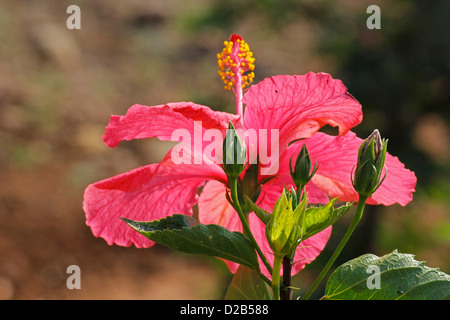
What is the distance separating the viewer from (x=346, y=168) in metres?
0.72

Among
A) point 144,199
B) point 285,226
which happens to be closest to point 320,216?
point 285,226

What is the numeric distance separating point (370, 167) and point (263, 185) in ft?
0.48

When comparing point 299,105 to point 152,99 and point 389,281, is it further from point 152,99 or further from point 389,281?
point 152,99

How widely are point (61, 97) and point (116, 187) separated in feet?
14.0

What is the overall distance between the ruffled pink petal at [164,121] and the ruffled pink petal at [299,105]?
1.3 inches

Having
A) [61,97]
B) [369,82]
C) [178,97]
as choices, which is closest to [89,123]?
[61,97]

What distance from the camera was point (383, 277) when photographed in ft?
1.83

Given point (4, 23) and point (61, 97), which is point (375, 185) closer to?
point (61, 97)

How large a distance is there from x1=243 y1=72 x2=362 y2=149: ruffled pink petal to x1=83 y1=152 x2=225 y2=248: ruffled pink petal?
89 mm

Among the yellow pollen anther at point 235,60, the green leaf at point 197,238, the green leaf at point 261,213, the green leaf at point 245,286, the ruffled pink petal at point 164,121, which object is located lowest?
the green leaf at point 245,286

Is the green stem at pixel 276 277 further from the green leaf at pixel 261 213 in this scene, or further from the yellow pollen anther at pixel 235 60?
the yellow pollen anther at pixel 235 60

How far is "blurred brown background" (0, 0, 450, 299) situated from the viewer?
8.55ft

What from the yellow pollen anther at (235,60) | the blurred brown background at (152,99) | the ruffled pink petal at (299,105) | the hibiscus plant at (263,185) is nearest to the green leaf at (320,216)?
the hibiscus plant at (263,185)

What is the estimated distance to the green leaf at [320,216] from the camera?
0.55m
